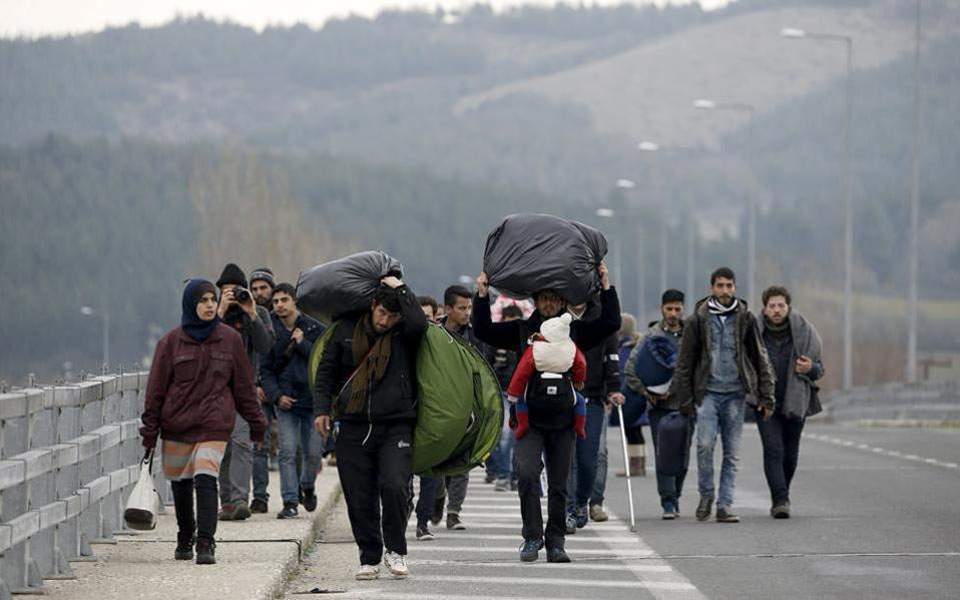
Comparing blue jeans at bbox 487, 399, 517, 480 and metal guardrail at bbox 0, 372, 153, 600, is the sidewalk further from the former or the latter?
blue jeans at bbox 487, 399, 517, 480

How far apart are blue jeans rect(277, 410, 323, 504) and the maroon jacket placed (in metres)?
3.90

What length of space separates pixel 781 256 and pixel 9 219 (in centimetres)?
6797

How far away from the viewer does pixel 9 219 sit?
411 feet

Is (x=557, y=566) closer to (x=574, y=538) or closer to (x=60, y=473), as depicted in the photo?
(x=574, y=538)

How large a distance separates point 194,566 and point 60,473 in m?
1.10

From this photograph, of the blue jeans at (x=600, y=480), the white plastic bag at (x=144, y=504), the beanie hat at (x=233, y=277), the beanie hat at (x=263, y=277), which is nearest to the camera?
the white plastic bag at (x=144, y=504)

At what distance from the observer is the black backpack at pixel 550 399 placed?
46.2ft

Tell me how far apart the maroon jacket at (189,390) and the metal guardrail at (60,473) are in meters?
0.46

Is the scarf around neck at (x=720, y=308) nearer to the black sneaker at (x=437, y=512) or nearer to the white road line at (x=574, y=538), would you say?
the white road line at (x=574, y=538)

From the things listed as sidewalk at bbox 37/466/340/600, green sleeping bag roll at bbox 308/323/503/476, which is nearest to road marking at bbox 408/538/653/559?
sidewalk at bbox 37/466/340/600

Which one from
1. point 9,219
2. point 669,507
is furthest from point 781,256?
point 669,507

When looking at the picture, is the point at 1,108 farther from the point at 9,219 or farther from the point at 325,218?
the point at 325,218

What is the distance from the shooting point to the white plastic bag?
12.7m

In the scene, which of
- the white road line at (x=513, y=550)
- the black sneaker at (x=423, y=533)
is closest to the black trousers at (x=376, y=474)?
the white road line at (x=513, y=550)
